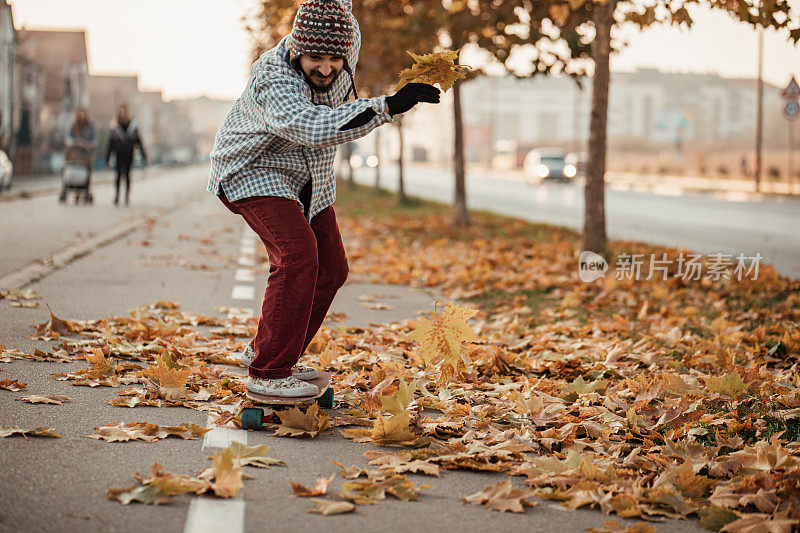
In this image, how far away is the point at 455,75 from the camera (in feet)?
14.4

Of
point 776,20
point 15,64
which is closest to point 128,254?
point 776,20

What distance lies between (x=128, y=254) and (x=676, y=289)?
6330mm

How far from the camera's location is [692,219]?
22.9 meters

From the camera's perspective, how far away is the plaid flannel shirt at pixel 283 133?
157 inches

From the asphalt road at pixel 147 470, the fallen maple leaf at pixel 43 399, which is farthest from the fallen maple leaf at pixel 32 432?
the fallen maple leaf at pixel 43 399

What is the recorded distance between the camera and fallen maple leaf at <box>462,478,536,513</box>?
348 centimetres

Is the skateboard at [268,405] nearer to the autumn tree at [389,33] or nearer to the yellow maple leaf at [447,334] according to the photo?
the yellow maple leaf at [447,334]

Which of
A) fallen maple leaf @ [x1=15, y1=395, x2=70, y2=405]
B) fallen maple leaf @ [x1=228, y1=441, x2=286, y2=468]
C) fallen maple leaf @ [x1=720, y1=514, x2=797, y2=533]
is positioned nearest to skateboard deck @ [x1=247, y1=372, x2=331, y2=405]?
fallen maple leaf @ [x1=228, y1=441, x2=286, y2=468]

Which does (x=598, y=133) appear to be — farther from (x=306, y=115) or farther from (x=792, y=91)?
(x=792, y=91)

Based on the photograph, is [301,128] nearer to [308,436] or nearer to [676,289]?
[308,436]

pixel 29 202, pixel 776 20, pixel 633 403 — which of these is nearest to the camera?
pixel 633 403

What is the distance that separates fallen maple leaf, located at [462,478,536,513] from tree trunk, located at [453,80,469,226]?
14.6m

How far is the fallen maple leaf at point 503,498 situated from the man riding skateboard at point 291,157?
112cm

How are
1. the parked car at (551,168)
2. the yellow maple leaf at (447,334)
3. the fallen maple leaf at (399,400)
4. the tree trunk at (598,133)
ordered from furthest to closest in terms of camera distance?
the parked car at (551,168) → the tree trunk at (598,133) → the yellow maple leaf at (447,334) → the fallen maple leaf at (399,400)
